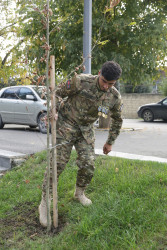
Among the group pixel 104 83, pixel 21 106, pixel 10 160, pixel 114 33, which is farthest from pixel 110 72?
pixel 21 106

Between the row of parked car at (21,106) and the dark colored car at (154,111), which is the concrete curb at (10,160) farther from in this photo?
the dark colored car at (154,111)

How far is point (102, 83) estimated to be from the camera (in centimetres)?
318

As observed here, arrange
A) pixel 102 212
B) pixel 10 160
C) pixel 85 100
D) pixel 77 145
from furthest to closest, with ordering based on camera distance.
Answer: pixel 10 160 → pixel 77 145 → pixel 85 100 → pixel 102 212

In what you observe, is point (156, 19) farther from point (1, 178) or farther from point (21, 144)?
point (1, 178)

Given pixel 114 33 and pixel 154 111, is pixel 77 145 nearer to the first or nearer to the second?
pixel 114 33

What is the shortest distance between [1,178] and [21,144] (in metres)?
2.39

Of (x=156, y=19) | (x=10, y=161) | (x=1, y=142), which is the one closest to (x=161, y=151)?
(x=10, y=161)

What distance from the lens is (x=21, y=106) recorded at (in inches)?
410

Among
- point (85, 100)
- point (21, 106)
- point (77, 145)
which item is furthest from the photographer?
point (21, 106)

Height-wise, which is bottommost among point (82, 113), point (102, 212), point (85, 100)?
point (102, 212)

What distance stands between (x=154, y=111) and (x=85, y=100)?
514 inches

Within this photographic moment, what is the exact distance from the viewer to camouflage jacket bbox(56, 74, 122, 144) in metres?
3.23

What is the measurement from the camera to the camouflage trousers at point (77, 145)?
3.31m

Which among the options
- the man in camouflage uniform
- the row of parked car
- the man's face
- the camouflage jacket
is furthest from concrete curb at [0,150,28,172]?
the row of parked car
